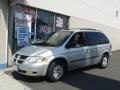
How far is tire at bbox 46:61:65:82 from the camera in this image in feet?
30.0

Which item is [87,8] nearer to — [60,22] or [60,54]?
[60,22]

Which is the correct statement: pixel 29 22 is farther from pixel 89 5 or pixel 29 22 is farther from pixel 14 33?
pixel 89 5

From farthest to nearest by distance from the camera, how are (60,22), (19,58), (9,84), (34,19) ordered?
(60,22), (34,19), (19,58), (9,84)

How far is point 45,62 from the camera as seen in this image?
8914 mm

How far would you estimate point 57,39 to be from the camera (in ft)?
33.9

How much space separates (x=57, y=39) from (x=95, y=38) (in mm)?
2105

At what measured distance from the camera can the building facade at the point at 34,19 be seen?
38.9ft

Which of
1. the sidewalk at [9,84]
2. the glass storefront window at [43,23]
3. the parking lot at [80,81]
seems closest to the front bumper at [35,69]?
the parking lot at [80,81]

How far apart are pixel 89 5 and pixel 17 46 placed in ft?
26.7

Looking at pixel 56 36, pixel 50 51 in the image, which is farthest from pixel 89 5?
pixel 50 51

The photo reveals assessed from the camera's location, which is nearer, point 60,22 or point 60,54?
point 60,54

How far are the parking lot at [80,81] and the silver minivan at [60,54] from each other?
1.23ft

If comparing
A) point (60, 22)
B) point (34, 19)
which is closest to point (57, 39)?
point (34, 19)

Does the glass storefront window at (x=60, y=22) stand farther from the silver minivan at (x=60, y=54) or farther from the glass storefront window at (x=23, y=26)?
the silver minivan at (x=60, y=54)
